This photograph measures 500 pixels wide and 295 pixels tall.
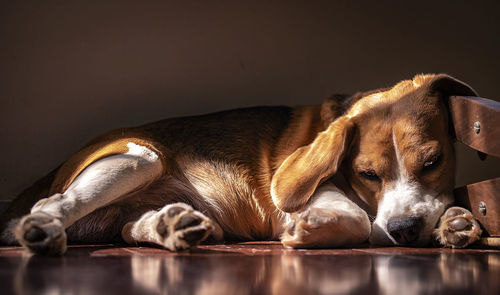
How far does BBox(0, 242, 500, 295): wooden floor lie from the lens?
57.4 inches

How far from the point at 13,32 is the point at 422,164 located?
2.80 metres

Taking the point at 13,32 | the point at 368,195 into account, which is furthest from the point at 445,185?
the point at 13,32

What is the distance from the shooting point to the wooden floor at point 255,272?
146 centimetres

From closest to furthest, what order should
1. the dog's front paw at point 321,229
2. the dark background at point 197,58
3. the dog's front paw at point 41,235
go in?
1. the dog's front paw at point 41,235
2. the dog's front paw at point 321,229
3. the dark background at point 197,58

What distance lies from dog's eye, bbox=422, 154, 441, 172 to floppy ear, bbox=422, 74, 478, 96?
0.39 m

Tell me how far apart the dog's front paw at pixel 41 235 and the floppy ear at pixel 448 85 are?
1950 millimetres

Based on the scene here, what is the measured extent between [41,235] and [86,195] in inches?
18.9

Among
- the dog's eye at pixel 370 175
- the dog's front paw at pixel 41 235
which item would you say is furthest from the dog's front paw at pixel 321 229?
the dog's front paw at pixel 41 235

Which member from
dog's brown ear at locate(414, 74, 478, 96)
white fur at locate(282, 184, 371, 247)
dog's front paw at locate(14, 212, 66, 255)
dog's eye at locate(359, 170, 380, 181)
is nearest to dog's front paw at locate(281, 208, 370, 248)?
white fur at locate(282, 184, 371, 247)

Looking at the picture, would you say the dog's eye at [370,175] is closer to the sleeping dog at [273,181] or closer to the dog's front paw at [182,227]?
the sleeping dog at [273,181]

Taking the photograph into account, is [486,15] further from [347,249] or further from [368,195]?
[347,249]

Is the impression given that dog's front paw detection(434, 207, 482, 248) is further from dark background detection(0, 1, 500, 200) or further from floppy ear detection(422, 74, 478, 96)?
dark background detection(0, 1, 500, 200)

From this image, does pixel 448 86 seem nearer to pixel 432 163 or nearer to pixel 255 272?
pixel 432 163

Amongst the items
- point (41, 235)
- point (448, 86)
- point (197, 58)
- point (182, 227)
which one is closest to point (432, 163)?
point (448, 86)
